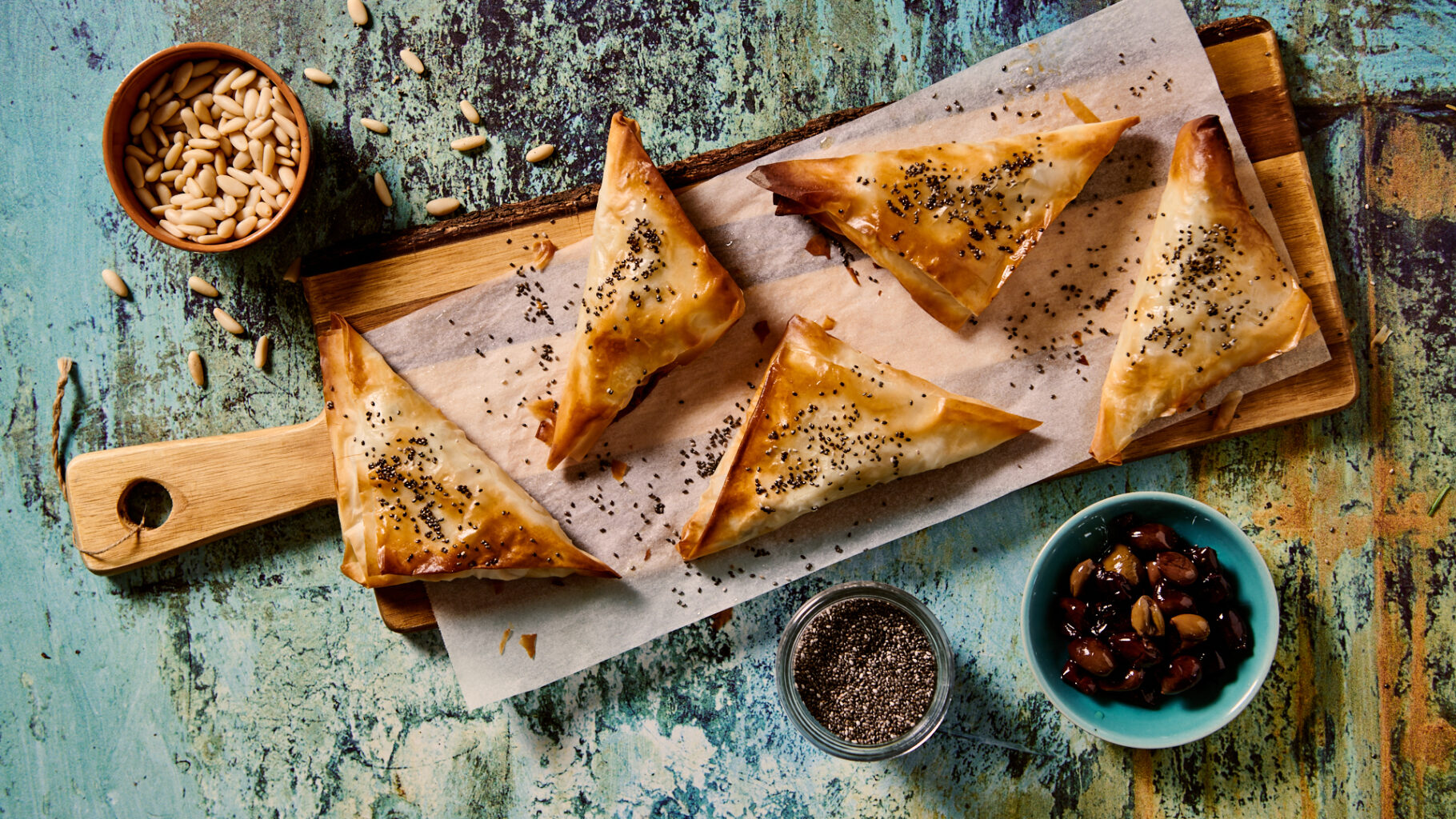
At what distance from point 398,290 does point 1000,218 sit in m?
1.81

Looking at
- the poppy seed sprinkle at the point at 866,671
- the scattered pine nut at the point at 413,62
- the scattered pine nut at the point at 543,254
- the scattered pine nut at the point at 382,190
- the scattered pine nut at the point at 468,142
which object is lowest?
the poppy seed sprinkle at the point at 866,671

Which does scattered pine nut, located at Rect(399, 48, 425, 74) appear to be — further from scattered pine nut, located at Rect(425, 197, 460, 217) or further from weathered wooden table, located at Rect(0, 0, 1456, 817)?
scattered pine nut, located at Rect(425, 197, 460, 217)

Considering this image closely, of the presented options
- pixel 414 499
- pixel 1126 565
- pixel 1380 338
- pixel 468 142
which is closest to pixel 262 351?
pixel 414 499

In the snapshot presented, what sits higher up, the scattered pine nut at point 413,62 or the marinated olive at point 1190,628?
the scattered pine nut at point 413,62

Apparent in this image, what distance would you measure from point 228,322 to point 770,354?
5.56ft

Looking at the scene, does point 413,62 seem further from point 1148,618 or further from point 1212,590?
point 1212,590

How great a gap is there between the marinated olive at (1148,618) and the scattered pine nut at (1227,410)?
0.61 m

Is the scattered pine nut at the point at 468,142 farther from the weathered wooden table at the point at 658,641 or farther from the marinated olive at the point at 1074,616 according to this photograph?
the marinated olive at the point at 1074,616

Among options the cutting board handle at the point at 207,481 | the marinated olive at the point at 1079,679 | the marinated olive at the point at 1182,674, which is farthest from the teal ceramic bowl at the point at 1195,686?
the cutting board handle at the point at 207,481

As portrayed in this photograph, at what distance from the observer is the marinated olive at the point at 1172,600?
230 centimetres

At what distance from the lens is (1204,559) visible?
2.38 metres

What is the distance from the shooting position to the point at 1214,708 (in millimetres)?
2385

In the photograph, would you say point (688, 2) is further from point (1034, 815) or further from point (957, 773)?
point (1034, 815)

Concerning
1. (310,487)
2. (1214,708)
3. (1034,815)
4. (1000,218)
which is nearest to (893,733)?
(1034,815)
